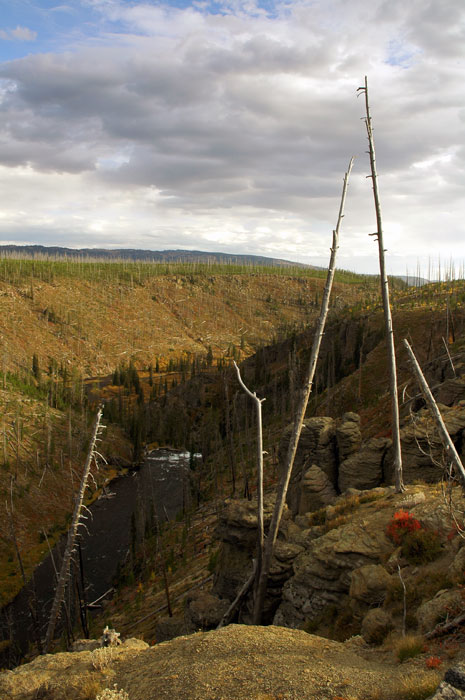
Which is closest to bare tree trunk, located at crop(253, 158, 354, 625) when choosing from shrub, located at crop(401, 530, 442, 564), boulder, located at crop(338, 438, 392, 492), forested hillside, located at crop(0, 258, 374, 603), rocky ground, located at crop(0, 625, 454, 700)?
rocky ground, located at crop(0, 625, 454, 700)

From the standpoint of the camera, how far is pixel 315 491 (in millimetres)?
25328

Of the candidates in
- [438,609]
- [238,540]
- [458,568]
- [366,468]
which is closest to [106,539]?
[238,540]

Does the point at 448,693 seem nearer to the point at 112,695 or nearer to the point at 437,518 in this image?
the point at 112,695

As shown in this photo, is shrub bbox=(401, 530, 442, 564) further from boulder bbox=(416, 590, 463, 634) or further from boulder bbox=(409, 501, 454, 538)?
boulder bbox=(416, 590, 463, 634)

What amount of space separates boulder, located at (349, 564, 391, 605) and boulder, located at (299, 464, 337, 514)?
12230mm

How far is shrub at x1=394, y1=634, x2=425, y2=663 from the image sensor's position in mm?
8867

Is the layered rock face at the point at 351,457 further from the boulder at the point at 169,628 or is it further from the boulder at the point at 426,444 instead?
the boulder at the point at 169,628

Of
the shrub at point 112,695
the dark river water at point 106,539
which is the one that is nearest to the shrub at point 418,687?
the shrub at point 112,695

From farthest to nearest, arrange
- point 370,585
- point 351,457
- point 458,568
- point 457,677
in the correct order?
point 351,457, point 370,585, point 458,568, point 457,677

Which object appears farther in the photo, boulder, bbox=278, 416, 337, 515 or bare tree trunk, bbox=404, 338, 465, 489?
boulder, bbox=278, 416, 337, 515

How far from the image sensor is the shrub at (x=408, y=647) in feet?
29.1

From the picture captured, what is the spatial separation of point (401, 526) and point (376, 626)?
406 centimetres

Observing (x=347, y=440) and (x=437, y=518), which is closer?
(x=437, y=518)

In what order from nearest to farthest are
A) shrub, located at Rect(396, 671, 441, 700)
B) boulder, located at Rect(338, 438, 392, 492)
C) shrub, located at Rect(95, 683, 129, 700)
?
shrub, located at Rect(396, 671, 441, 700) → shrub, located at Rect(95, 683, 129, 700) → boulder, located at Rect(338, 438, 392, 492)
